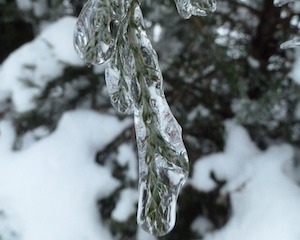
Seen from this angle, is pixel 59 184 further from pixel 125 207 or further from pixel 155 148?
pixel 155 148

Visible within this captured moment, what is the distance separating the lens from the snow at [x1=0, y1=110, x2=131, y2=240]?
1212 millimetres

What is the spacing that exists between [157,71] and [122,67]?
0.13 ft

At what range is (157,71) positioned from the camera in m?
0.55

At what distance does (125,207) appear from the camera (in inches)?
47.9

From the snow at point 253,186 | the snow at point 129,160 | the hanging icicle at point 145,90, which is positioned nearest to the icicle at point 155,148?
the hanging icicle at point 145,90

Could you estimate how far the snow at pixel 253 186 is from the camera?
3.62 ft

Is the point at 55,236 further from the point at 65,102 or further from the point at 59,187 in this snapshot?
the point at 65,102

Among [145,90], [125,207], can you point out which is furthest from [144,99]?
[125,207]

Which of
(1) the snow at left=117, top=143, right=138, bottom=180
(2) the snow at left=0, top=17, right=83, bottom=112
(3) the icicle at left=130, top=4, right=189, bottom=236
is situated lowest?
(1) the snow at left=117, top=143, right=138, bottom=180

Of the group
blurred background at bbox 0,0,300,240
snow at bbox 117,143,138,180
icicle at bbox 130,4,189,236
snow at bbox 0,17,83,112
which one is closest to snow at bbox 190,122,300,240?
blurred background at bbox 0,0,300,240

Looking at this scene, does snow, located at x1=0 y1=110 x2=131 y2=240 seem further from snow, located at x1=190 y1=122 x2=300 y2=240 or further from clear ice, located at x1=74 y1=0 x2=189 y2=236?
clear ice, located at x1=74 y1=0 x2=189 y2=236

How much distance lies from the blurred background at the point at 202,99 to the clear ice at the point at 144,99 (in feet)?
2.14

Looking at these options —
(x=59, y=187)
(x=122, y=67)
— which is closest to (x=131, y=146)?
(x=59, y=187)

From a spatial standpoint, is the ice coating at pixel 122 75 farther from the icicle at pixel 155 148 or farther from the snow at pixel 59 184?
the snow at pixel 59 184
